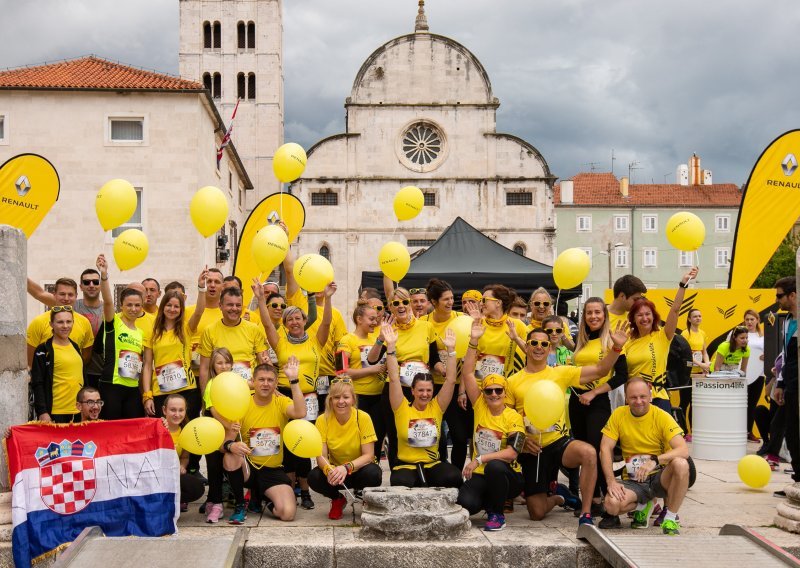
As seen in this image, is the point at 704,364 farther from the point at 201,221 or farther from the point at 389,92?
the point at 389,92

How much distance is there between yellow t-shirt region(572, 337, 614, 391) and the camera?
6.67m

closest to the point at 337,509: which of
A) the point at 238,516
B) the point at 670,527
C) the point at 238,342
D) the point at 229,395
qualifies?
the point at 238,516

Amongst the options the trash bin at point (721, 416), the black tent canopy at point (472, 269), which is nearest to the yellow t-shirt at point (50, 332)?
the trash bin at point (721, 416)

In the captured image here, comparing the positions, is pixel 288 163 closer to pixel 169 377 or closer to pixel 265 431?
pixel 169 377

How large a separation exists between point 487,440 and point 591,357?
1094mm

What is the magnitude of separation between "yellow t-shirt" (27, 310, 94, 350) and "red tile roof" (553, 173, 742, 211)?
178ft

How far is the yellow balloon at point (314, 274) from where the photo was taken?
288 inches

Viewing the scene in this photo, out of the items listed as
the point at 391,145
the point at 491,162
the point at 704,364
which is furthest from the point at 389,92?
the point at 704,364

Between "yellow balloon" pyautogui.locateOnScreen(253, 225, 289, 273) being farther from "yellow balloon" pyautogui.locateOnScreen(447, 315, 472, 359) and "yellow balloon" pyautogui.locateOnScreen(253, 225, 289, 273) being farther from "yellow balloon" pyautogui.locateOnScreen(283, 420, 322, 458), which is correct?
"yellow balloon" pyautogui.locateOnScreen(283, 420, 322, 458)

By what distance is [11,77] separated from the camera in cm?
2564

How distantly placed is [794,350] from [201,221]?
584 centimetres

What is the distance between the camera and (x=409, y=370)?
7.16 metres

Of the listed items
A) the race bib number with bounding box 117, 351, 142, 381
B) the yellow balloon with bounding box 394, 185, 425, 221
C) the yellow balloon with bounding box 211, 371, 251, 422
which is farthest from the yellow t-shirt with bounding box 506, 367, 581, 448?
the race bib number with bounding box 117, 351, 142, 381

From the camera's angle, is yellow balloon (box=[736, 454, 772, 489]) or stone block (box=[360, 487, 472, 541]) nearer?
stone block (box=[360, 487, 472, 541])
